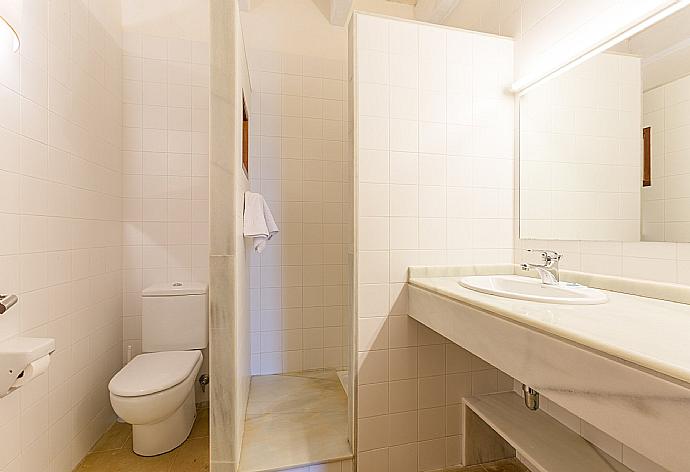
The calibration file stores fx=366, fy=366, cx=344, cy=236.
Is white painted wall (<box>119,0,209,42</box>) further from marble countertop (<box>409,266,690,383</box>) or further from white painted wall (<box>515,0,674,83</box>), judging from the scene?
marble countertop (<box>409,266,690,383</box>)

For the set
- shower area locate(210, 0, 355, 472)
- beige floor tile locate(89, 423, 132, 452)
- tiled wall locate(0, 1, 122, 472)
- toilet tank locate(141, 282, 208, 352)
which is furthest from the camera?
shower area locate(210, 0, 355, 472)

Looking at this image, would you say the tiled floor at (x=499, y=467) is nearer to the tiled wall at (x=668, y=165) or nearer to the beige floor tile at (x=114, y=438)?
the tiled wall at (x=668, y=165)

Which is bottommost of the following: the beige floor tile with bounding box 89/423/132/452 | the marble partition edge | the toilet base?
the beige floor tile with bounding box 89/423/132/452

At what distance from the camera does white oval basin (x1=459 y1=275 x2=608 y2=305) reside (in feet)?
3.81

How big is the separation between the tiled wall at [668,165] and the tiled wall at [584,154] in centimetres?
5

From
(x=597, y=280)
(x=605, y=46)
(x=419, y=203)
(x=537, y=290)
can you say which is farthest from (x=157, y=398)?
(x=605, y=46)

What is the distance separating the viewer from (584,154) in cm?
Result: 156

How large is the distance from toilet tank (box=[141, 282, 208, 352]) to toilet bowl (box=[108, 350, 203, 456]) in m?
0.10

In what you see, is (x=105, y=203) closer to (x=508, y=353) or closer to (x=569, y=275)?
(x=508, y=353)

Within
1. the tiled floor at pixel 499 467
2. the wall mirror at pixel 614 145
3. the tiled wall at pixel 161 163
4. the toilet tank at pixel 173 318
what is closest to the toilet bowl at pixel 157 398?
the toilet tank at pixel 173 318

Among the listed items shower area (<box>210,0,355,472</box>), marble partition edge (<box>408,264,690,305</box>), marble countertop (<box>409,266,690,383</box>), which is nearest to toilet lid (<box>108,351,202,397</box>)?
shower area (<box>210,0,355,472</box>)

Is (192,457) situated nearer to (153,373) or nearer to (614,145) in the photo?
(153,373)

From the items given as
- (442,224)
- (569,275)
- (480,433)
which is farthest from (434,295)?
(480,433)

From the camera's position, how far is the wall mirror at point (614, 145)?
122 cm
